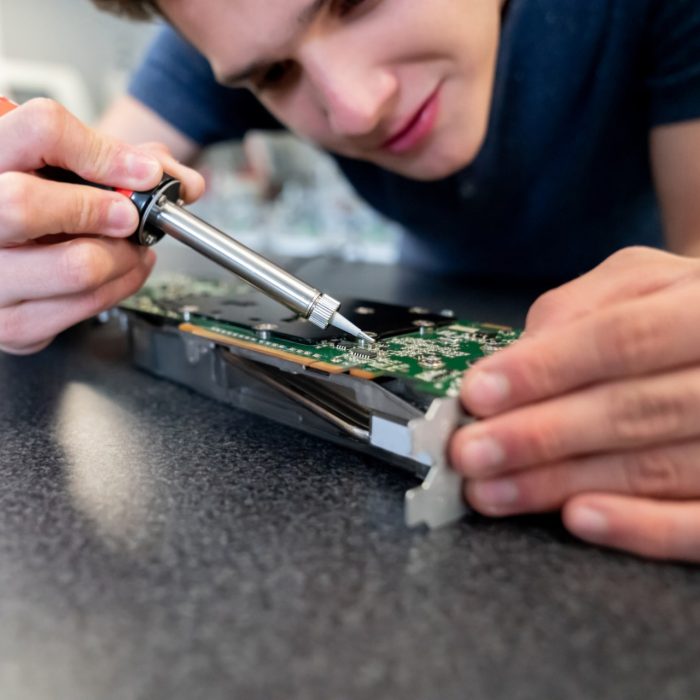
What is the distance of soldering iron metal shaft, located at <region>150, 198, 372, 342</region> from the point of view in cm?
52

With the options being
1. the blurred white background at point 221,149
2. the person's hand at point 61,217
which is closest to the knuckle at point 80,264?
the person's hand at point 61,217

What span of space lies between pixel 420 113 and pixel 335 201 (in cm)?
200

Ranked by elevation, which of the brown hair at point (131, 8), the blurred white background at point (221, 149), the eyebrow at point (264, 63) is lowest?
the blurred white background at point (221, 149)

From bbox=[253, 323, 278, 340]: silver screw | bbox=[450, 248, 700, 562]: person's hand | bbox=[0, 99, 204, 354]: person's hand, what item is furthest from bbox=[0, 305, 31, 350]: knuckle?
bbox=[450, 248, 700, 562]: person's hand

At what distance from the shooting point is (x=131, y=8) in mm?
881

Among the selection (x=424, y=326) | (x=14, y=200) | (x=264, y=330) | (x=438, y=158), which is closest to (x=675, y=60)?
(x=438, y=158)

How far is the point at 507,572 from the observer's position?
1.05 ft

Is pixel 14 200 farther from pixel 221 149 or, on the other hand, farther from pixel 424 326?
pixel 221 149

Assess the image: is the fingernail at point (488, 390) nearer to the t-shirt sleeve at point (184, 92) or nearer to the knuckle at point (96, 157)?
the knuckle at point (96, 157)

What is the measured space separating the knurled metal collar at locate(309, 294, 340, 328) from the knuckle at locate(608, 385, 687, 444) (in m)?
0.24

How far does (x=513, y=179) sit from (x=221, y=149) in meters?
2.43

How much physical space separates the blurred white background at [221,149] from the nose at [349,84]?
1815mm

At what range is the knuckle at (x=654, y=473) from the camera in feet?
1.14

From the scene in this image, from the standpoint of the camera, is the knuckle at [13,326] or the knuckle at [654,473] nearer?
the knuckle at [654,473]
